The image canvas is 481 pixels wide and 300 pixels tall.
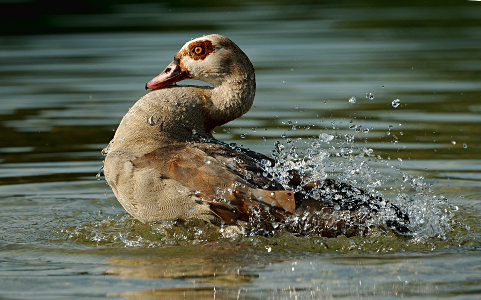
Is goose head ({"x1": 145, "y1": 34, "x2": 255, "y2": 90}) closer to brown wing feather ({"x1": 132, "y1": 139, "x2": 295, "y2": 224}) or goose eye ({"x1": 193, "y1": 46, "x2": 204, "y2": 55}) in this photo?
goose eye ({"x1": 193, "y1": 46, "x2": 204, "y2": 55})

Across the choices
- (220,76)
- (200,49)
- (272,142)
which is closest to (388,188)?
(272,142)

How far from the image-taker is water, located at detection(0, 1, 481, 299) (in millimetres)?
4988

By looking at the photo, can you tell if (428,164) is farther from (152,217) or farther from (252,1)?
(252,1)

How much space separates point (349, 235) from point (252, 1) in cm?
1530

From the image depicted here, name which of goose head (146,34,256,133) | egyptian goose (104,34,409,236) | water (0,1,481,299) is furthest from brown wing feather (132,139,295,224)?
goose head (146,34,256,133)

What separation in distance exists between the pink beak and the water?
0.97m

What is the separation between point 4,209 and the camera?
7059mm

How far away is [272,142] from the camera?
29.7 ft

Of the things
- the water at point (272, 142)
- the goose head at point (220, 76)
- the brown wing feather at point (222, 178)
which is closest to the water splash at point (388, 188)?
the water at point (272, 142)

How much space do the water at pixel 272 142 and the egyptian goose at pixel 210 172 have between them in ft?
0.45

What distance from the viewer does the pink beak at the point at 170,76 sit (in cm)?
675

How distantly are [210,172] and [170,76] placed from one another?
1.32 m

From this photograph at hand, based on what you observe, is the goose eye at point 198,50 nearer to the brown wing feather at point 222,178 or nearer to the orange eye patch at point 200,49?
the orange eye patch at point 200,49

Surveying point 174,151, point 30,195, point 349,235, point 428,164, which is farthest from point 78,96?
point 349,235
